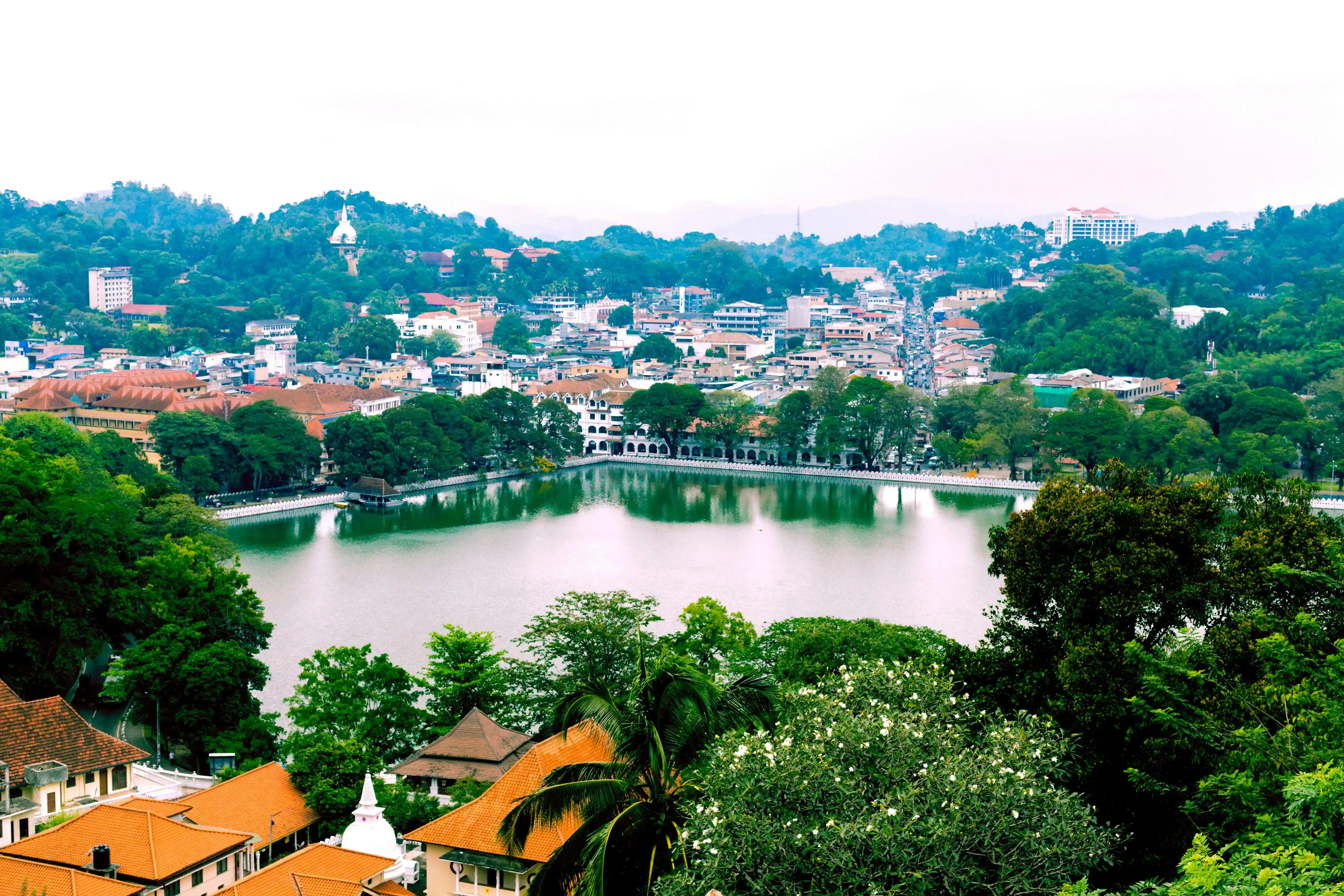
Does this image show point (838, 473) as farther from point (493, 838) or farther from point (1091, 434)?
point (493, 838)

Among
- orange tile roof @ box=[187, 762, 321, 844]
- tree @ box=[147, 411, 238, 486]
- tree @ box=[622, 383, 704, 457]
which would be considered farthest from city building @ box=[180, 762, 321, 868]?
tree @ box=[622, 383, 704, 457]

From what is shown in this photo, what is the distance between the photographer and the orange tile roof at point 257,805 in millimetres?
6906

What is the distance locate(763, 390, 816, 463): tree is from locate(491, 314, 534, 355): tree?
13.6 meters

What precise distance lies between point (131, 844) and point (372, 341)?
31.5 meters

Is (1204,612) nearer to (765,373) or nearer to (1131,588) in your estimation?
(1131,588)

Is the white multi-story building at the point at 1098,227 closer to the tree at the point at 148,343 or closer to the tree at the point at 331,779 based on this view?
the tree at the point at 148,343

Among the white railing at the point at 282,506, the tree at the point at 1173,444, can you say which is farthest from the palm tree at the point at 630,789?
the tree at the point at 1173,444

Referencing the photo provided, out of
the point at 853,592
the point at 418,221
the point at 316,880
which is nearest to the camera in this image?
the point at 316,880

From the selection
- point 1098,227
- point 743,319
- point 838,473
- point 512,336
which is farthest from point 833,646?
point 1098,227

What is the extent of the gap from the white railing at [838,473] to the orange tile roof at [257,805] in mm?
17240

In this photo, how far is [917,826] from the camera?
368 cm

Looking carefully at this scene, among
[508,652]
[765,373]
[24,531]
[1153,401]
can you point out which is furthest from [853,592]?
[765,373]

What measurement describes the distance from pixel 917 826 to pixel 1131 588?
2.79 meters

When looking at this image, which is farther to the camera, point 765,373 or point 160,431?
point 765,373
